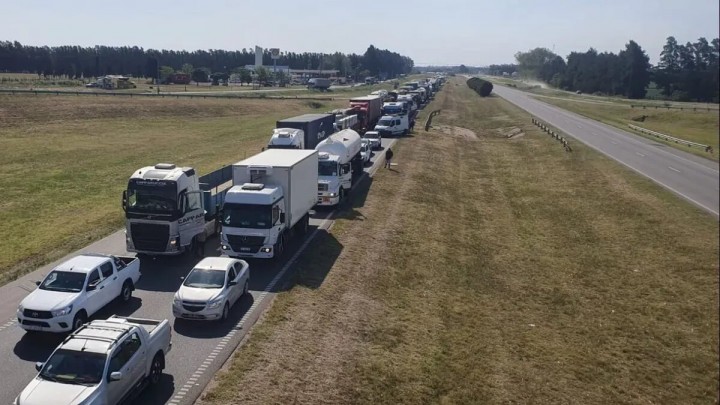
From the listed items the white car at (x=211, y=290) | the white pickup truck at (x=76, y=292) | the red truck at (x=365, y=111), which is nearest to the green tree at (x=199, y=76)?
the red truck at (x=365, y=111)

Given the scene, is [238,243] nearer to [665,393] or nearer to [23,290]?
[23,290]

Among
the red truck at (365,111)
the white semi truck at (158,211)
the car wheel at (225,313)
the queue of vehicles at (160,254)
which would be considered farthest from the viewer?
the red truck at (365,111)

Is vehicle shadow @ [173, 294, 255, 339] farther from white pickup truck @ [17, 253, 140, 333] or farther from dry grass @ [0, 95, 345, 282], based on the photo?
dry grass @ [0, 95, 345, 282]

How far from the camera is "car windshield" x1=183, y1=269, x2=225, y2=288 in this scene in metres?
19.0

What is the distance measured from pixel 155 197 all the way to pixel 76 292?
6.19 m

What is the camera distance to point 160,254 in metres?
23.5

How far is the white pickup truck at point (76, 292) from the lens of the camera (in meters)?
16.8

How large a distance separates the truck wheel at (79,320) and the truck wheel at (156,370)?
13.3 feet

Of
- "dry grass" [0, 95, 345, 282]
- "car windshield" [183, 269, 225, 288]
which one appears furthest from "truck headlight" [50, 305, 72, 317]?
"dry grass" [0, 95, 345, 282]

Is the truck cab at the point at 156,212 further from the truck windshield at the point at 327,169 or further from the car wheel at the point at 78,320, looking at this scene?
the truck windshield at the point at 327,169

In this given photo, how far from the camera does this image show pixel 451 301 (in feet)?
72.9

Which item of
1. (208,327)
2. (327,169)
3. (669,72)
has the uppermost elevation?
(669,72)

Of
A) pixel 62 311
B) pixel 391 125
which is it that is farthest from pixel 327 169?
pixel 391 125

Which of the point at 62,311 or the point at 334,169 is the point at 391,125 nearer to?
the point at 334,169
